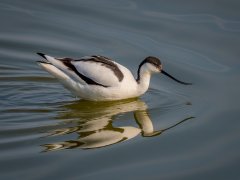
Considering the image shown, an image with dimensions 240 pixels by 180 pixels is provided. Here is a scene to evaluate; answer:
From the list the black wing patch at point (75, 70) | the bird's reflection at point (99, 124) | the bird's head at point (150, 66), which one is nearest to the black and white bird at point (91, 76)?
the black wing patch at point (75, 70)

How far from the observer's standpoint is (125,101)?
12.9m

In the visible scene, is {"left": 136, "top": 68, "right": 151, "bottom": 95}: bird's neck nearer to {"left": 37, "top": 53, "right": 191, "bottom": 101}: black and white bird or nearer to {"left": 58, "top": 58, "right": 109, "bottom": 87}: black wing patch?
{"left": 37, "top": 53, "right": 191, "bottom": 101}: black and white bird

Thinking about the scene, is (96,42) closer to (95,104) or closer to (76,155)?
(95,104)

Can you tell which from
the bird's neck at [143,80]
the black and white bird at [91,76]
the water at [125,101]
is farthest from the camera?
the bird's neck at [143,80]

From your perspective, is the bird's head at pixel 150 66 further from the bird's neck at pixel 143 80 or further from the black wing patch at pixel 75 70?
the black wing patch at pixel 75 70

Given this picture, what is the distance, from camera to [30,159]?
386 inches

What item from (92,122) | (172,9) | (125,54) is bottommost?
(92,122)

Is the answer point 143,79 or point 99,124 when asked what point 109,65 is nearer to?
point 143,79

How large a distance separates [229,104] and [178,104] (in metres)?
0.89

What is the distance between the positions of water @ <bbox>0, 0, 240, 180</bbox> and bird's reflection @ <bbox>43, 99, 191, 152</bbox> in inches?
0.7

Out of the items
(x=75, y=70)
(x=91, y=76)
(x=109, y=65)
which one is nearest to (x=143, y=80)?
(x=109, y=65)

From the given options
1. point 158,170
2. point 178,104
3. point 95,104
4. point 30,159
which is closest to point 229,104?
point 178,104

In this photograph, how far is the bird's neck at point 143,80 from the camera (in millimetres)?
12844

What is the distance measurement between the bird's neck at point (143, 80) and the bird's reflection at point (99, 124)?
24 centimetres
